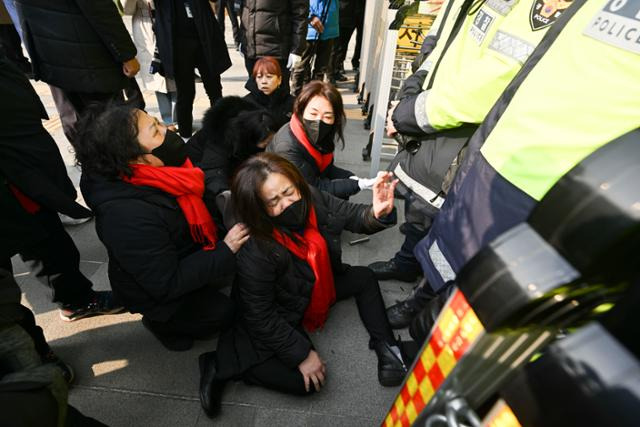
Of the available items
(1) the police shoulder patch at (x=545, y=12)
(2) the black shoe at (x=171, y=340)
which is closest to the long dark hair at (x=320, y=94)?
(1) the police shoulder patch at (x=545, y=12)

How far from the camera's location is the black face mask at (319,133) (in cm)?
222

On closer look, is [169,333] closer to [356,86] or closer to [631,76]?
[631,76]

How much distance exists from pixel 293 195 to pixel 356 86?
4.84m

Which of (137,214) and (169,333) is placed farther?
(169,333)

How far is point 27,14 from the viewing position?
7.24 feet

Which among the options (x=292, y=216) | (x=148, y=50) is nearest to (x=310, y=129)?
(x=292, y=216)

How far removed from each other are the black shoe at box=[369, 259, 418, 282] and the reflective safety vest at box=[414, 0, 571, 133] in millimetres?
1076

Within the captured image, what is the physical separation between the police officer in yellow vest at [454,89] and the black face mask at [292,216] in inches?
22.0

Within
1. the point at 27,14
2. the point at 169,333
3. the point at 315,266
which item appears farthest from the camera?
the point at 27,14

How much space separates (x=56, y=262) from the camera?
69.5 inches

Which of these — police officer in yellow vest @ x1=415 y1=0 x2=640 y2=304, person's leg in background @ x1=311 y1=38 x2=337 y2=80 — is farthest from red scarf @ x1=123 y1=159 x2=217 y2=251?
person's leg in background @ x1=311 y1=38 x2=337 y2=80

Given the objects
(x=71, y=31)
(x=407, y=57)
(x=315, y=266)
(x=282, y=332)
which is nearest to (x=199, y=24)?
(x=71, y=31)

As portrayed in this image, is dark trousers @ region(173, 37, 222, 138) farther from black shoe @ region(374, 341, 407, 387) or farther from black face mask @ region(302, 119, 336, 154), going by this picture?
black shoe @ region(374, 341, 407, 387)

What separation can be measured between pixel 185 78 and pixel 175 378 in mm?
2858
